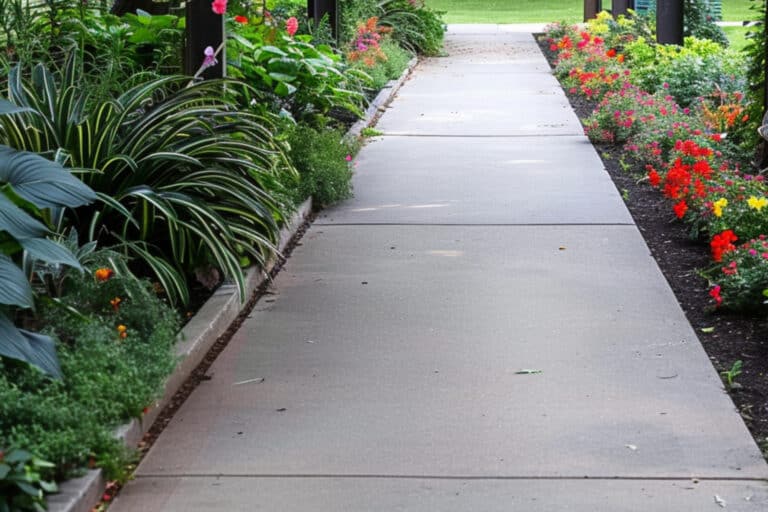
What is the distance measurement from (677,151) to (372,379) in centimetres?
425

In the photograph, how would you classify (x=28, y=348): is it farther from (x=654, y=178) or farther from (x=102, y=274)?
(x=654, y=178)

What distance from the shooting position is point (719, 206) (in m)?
6.89

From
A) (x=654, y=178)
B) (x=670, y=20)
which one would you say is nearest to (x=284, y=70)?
(x=654, y=178)

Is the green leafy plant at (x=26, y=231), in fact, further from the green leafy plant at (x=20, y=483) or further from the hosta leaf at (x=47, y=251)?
the green leafy plant at (x=20, y=483)

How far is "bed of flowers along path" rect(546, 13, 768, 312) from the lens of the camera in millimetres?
6402

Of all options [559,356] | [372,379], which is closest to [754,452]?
[559,356]

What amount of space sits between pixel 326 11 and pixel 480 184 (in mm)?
6443

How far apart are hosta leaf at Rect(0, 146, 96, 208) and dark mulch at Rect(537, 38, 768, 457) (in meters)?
2.59

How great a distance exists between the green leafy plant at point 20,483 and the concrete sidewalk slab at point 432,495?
0.37 meters

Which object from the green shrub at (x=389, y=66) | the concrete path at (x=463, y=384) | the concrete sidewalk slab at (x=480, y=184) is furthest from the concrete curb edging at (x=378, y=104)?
the concrete path at (x=463, y=384)

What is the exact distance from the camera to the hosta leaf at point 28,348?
4.16 metres

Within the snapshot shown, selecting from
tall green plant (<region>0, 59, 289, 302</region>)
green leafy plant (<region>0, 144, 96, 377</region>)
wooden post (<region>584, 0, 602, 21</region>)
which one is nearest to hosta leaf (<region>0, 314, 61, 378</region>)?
green leafy plant (<region>0, 144, 96, 377</region>)

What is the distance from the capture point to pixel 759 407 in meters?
4.80

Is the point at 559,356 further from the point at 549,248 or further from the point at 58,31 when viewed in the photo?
the point at 58,31
